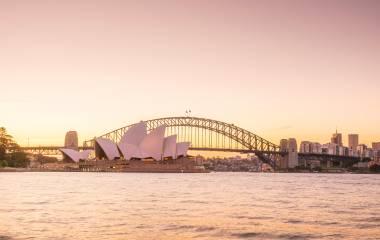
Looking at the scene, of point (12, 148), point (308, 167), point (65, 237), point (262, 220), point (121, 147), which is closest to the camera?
point (65, 237)

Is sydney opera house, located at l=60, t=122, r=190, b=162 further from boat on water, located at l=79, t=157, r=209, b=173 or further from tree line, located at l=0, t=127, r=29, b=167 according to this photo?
tree line, located at l=0, t=127, r=29, b=167

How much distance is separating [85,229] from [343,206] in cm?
1654

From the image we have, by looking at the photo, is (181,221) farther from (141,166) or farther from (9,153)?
(9,153)

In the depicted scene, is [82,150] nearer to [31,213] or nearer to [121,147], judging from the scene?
[121,147]

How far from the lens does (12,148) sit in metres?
136

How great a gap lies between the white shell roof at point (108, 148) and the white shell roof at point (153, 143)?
8327 mm

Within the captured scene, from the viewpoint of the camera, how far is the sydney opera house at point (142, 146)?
123 m

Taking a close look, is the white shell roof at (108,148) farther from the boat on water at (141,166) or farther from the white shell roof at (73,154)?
the white shell roof at (73,154)

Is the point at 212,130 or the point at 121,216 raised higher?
the point at 212,130

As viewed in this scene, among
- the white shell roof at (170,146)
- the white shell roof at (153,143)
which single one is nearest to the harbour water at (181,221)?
the white shell roof at (153,143)

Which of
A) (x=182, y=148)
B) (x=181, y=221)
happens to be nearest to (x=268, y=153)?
(x=182, y=148)

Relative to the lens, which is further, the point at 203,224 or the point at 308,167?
the point at 308,167

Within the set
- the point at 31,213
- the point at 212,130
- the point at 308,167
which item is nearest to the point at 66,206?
the point at 31,213

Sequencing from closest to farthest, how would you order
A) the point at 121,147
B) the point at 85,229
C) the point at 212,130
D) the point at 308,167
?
the point at 85,229 < the point at 121,147 < the point at 212,130 < the point at 308,167
